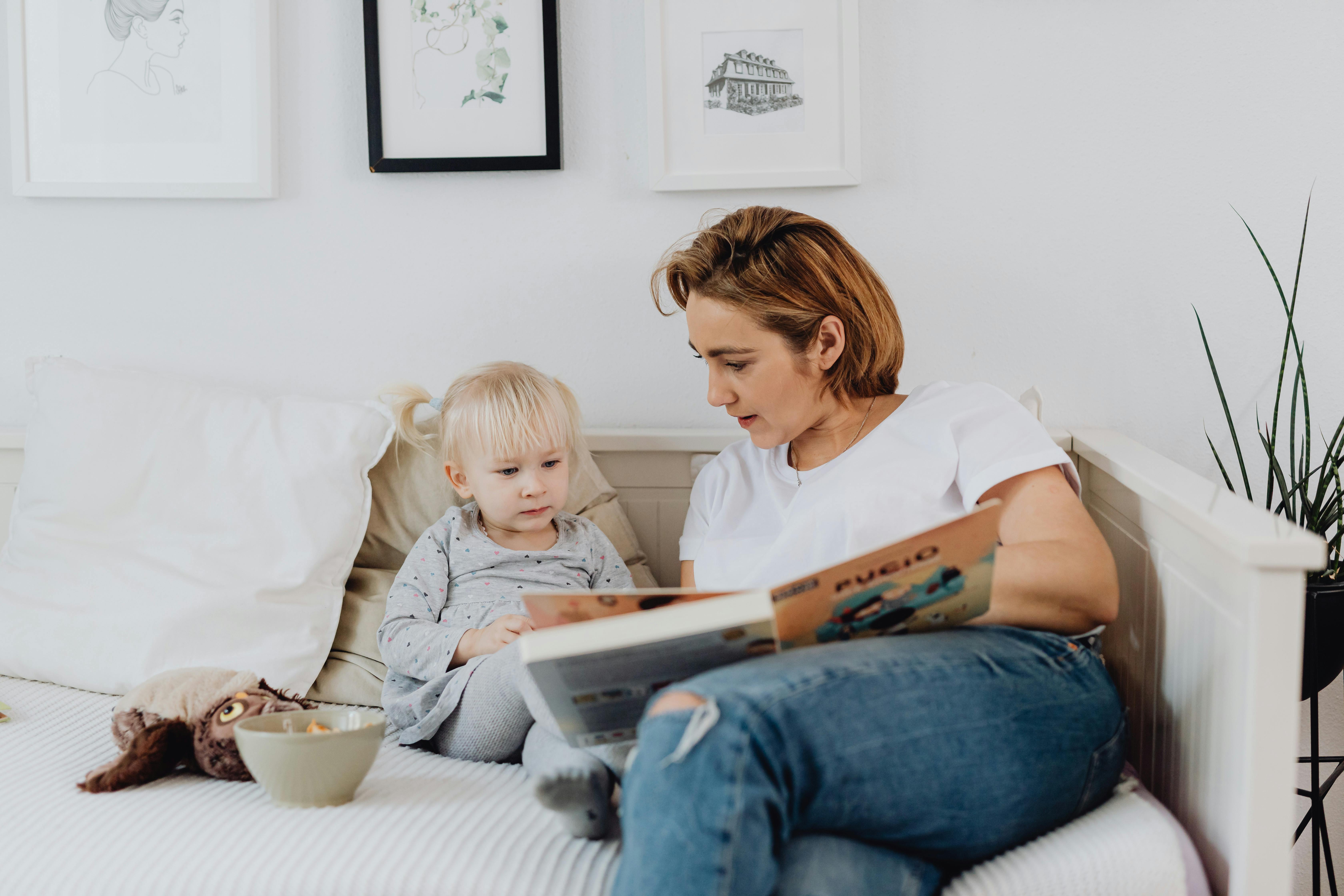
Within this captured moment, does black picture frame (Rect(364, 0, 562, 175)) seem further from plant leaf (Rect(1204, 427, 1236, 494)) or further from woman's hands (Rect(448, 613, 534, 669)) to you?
plant leaf (Rect(1204, 427, 1236, 494))

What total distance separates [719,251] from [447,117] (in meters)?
0.60

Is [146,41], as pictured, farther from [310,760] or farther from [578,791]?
[578,791]

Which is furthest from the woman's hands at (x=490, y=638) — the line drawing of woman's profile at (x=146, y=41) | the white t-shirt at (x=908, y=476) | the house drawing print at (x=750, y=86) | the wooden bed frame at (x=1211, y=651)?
the line drawing of woman's profile at (x=146, y=41)

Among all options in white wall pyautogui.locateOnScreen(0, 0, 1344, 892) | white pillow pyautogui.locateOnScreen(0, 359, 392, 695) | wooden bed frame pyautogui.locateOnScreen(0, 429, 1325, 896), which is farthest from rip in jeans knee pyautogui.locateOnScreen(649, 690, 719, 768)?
white wall pyautogui.locateOnScreen(0, 0, 1344, 892)

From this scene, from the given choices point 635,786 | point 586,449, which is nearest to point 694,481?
point 586,449

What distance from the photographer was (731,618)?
29.1 inches

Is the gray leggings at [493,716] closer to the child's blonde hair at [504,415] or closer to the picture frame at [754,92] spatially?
the child's blonde hair at [504,415]

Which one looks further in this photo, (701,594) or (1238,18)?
(1238,18)

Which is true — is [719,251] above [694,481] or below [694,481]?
above

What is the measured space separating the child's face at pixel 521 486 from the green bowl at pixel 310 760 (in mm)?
382

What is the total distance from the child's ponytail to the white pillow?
0.03 metres

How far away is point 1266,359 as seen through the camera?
1.44m

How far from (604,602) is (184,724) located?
1.90 ft

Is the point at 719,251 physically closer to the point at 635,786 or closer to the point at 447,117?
the point at 447,117
